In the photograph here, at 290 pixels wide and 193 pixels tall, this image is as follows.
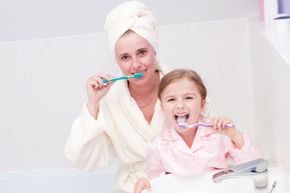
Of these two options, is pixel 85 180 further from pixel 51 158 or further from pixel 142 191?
pixel 142 191

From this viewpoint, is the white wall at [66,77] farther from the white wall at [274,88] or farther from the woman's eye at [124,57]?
the woman's eye at [124,57]

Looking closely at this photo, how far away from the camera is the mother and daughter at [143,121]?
1.19m

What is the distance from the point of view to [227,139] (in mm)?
1203

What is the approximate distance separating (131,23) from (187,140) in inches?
14.6

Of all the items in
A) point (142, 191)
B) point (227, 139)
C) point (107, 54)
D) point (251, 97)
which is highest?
point (107, 54)

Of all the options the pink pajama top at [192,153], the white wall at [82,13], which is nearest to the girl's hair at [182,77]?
the pink pajama top at [192,153]

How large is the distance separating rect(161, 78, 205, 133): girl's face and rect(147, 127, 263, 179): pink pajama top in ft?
0.15

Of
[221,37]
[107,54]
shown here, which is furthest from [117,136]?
[221,37]

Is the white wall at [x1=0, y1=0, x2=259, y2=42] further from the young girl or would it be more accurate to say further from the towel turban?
the young girl

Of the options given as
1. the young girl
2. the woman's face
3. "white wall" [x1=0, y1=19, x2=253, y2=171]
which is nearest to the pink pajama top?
the young girl

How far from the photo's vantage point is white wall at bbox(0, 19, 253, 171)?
1.81 metres

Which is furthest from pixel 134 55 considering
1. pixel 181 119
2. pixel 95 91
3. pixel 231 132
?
pixel 231 132

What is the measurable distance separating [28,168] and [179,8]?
93cm

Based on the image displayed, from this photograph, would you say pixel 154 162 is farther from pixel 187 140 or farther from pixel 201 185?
pixel 201 185
